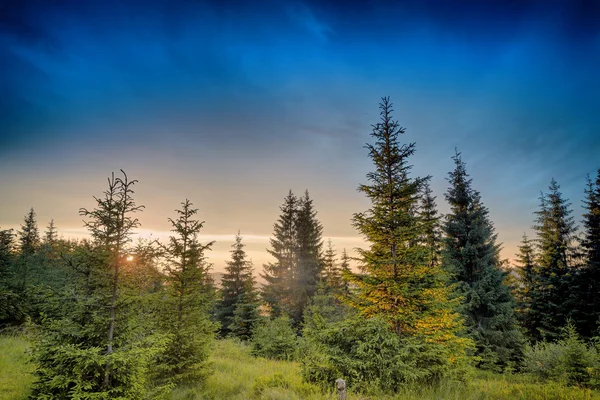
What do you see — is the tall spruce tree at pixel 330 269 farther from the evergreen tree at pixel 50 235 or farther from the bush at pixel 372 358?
the evergreen tree at pixel 50 235

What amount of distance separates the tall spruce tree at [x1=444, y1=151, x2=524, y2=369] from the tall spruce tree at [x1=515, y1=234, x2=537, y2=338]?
9.61 meters

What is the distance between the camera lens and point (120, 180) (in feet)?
21.3

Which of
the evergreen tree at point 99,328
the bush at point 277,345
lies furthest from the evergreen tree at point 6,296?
the evergreen tree at point 99,328

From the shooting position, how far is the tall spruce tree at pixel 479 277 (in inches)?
698

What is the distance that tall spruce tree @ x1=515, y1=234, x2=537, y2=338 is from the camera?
1010 inches

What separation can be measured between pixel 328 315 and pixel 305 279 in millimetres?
6645

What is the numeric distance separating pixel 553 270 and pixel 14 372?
114 ft

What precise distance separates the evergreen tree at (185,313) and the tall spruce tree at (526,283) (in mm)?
29188

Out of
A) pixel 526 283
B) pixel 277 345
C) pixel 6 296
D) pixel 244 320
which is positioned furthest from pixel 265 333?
pixel 526 283

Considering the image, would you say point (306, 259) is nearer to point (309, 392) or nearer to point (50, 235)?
point (309, 392)

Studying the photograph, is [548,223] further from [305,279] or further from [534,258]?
[305,279]

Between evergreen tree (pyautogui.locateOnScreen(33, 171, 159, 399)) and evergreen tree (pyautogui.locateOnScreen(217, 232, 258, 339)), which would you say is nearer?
evergreen tree (pyautogui.locateOnScreen(33, 171, 159, 399))

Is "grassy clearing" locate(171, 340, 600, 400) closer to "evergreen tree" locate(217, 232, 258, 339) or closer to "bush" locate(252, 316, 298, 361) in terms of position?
"bush" locate(252, 316, 298, 361)

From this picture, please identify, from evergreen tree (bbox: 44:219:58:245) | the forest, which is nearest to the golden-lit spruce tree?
the forest
